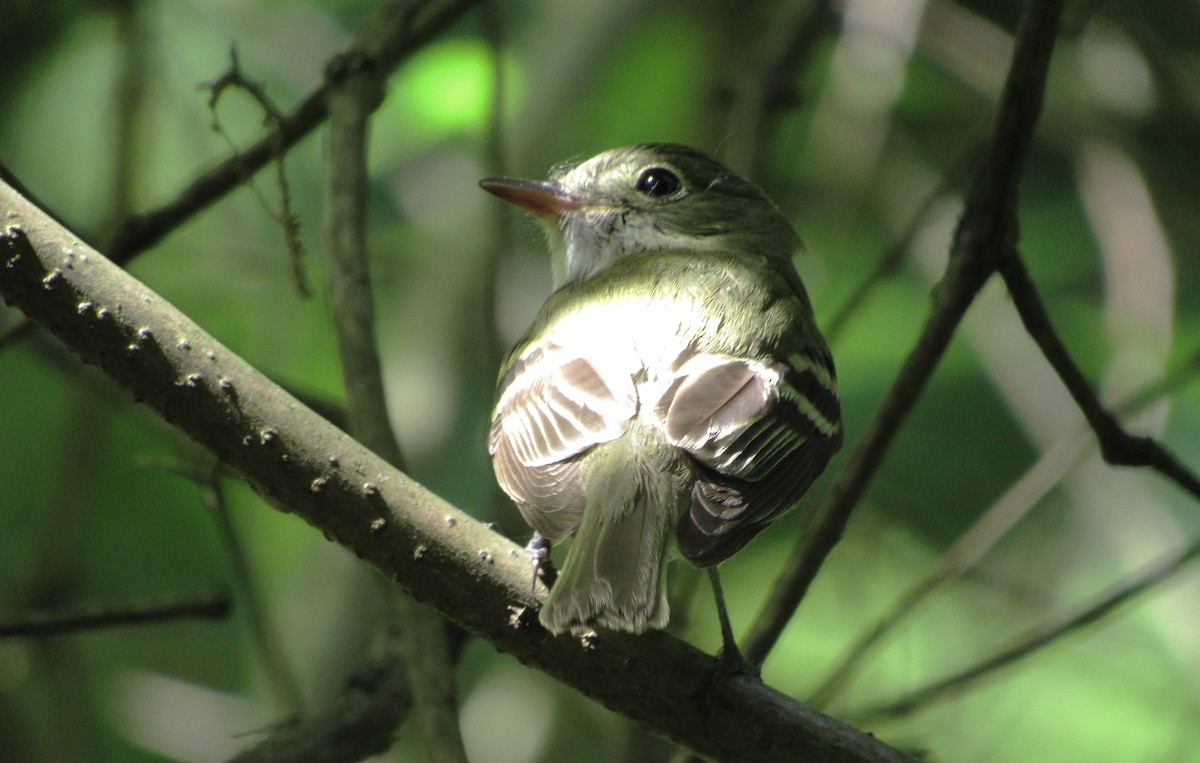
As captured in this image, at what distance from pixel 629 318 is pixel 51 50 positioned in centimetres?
327

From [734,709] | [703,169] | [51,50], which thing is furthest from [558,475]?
[51,50]

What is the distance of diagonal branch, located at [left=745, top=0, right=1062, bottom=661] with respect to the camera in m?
2.86

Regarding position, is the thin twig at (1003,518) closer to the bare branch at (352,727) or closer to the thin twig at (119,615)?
the bare branch at (352,727)

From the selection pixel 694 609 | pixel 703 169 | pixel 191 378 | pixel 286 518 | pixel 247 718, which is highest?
pixel 191 378

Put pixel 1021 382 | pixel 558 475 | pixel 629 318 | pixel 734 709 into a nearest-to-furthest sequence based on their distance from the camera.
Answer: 1. pixel 734 709
2. pixel 558 475
3. pixel 629 318
4. pixel 1021 382

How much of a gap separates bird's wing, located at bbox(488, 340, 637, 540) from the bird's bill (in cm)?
76

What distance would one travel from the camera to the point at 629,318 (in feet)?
9.71

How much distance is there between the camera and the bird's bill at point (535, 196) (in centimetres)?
351

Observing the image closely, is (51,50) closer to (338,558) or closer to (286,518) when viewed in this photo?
Result: (286,518)

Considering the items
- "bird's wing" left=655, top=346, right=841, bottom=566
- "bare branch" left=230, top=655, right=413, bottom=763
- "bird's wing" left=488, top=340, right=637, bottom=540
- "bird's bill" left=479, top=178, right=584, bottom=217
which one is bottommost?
"bare branch" left=230, top=655, right=413, bottom=763

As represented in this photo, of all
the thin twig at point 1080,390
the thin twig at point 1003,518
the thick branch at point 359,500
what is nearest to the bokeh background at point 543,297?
the thin twig at point 1003,518

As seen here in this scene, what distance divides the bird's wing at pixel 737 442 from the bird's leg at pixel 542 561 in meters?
0.24

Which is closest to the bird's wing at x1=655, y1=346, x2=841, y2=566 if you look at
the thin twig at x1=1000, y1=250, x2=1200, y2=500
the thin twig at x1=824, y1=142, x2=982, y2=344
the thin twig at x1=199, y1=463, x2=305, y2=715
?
the thin twig at x1=1000, y1=250, x2=1200, y2=500

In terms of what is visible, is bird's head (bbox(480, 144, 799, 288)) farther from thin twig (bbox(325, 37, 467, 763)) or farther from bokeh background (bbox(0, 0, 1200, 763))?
thin twig (bbox(325, 37, 467, 763))
